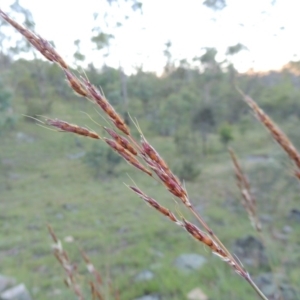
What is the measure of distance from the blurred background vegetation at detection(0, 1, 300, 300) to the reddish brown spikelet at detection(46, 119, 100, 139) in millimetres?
50

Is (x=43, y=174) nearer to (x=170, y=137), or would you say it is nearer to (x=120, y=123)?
(x=170, y=137)

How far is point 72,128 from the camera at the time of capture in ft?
1.25

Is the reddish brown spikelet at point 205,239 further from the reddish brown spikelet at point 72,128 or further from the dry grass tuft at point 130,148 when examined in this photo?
the reddish brown spikelet at point 72,128

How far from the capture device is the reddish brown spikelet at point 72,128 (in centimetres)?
38

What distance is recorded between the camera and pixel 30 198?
6.92m

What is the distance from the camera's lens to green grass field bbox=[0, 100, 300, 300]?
→ 339cm

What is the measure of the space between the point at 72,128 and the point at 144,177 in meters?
5.84

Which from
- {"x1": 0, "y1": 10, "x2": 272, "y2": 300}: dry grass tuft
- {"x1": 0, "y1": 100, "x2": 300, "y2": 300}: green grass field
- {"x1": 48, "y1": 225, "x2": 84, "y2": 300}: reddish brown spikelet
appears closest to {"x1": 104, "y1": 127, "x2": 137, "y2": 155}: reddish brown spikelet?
{"x1": 0, "y1": 10, "x2": 272, "y2": 300}: dry grass tuft

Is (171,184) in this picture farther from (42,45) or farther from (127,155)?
(42,45)

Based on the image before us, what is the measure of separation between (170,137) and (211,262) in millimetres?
6708

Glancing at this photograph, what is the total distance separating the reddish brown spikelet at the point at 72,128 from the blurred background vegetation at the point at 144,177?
5 cm

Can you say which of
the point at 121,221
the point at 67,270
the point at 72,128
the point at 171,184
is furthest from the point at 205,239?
the point at 121,221

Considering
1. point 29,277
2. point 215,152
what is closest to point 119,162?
point 215,152

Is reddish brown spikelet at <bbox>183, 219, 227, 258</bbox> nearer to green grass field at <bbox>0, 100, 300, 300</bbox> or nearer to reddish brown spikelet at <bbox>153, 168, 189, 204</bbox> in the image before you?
reddish brown spikelet at <bbox>153, 168, 189, 204</bbox>
